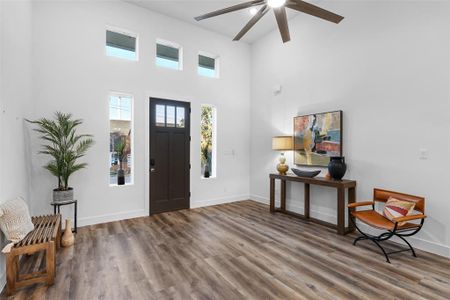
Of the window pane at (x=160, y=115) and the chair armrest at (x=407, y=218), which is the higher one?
the window pane at (x=160, y=115)

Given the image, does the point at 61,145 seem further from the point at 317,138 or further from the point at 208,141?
the point at 317,138

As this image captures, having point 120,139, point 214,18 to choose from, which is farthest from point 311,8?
point 120,139

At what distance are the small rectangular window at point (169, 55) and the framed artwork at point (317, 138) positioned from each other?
297 centimetres

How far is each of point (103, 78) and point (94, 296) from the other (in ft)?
11.8

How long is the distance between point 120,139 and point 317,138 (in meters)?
3.89

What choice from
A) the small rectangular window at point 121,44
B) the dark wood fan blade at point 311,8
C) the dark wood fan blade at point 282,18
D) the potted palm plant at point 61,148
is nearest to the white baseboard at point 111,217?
the potted palm plant at point 61,148

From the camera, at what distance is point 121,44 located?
4.65m

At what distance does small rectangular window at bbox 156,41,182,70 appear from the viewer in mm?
5008

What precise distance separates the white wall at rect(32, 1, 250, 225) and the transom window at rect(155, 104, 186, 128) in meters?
0.25

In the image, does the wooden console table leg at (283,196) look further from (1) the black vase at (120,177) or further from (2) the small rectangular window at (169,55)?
(2) the small rectangular window at (169,55)

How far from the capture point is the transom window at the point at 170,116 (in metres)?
4.86

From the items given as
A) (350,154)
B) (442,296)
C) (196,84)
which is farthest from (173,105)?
(442,296)

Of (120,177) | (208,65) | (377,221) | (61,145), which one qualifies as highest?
(208,65)

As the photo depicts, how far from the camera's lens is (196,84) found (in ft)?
17.4
